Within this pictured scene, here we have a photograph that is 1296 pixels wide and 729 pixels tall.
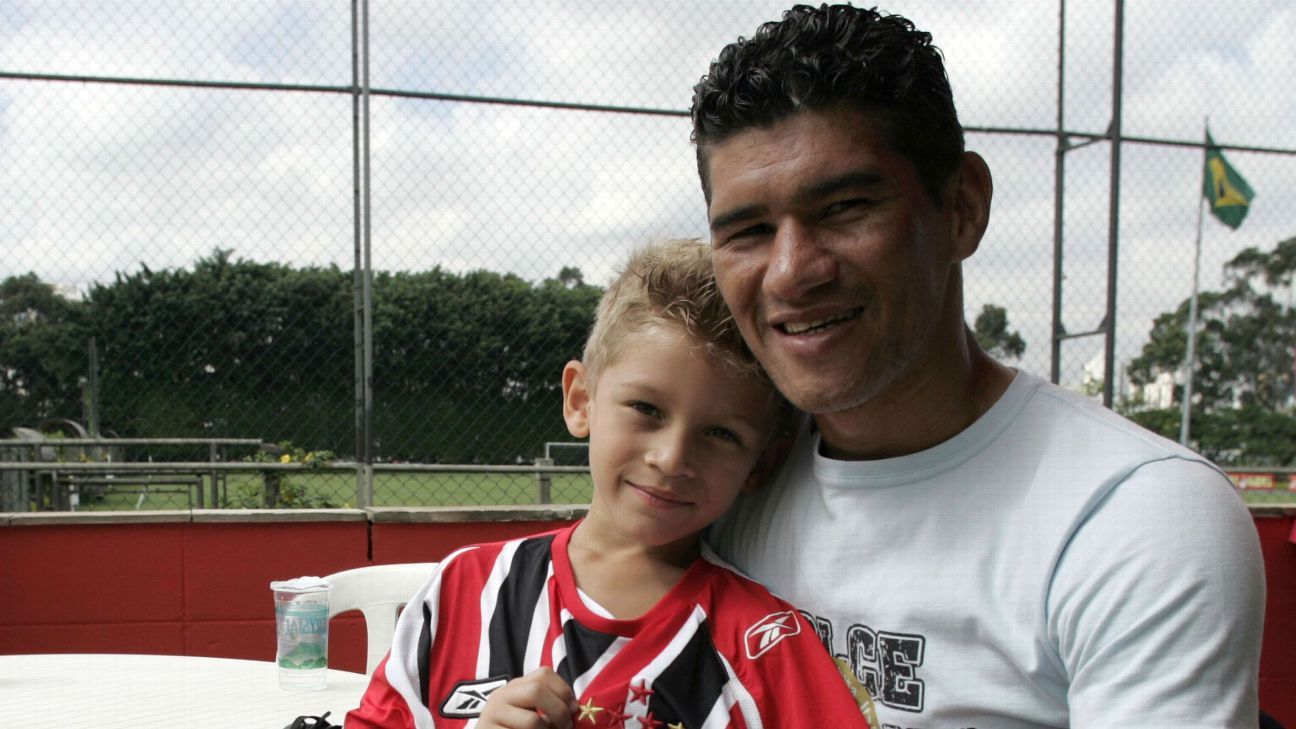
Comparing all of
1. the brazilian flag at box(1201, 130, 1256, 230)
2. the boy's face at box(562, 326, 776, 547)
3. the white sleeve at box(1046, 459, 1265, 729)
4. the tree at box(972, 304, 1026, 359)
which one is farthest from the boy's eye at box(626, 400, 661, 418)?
the brazilian flag at box(1201, 130, 1256, 230)

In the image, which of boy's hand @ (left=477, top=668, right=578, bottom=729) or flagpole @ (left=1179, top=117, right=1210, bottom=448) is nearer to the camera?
boy's hand @ (left=477, top=668, right=578, bottom=729)

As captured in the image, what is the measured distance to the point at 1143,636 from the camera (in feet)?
3.21

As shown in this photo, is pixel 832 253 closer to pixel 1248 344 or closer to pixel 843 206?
pixel 843 206

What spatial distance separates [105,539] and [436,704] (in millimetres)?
3031

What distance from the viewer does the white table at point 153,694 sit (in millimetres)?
1829

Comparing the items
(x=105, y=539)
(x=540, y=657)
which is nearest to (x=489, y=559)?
(x=540, y=657)

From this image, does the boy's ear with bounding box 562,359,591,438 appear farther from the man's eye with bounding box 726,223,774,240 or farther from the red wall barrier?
the red wall barrier

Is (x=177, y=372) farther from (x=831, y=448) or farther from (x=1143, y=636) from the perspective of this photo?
(x=1143, y=636)

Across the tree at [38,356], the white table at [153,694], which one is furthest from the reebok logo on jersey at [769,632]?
the tree at [38,356]

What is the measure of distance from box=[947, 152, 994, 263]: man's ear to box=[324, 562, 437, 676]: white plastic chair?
161 cm

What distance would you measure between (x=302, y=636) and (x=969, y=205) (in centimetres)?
157

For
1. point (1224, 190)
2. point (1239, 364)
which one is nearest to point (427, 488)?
point (1224, 190)

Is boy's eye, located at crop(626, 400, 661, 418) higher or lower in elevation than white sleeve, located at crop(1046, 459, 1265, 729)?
higher

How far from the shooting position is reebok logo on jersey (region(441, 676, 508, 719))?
1257mm
